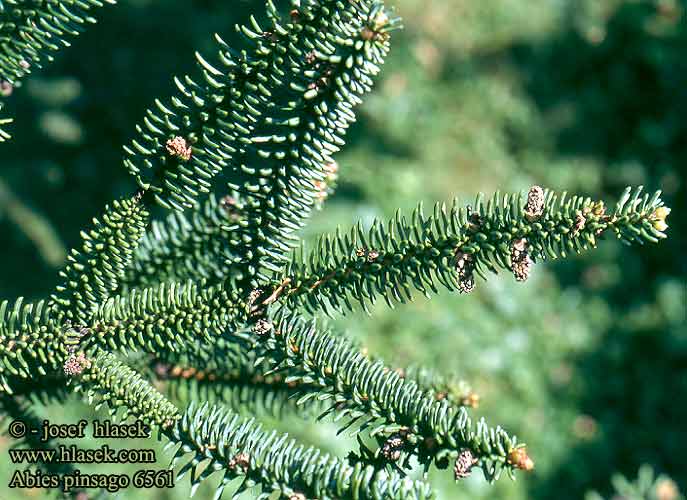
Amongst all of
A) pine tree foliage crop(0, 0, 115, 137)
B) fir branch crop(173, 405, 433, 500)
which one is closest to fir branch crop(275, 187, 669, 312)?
fir branch crop(173, 405, 433, 500)

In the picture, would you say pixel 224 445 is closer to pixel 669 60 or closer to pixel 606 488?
pixel 606 488

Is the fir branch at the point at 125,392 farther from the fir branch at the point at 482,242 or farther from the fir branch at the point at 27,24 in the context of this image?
the fir branch at the point at 27,24

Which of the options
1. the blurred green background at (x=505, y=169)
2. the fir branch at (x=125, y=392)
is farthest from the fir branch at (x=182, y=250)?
the blurred green background at (x=505, y=169)

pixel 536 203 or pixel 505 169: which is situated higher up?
pixel 505 169

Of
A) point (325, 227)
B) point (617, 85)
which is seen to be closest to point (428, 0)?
point (617, 85)

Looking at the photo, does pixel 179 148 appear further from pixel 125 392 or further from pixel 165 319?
pixel 125 392

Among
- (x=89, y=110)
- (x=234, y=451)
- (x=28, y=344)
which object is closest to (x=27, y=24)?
(x=28, y=344)
